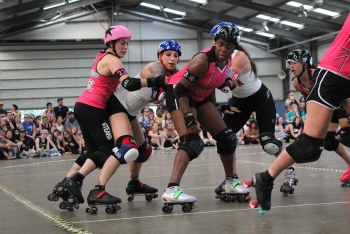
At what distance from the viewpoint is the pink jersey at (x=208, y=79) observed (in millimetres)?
4974

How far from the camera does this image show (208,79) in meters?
5.05

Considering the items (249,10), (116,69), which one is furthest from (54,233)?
(249,10)

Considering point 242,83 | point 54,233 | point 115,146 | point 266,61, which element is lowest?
point 54,233

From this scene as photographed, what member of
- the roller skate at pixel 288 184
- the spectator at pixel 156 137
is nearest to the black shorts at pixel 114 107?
the roller skate at pixel 288 184

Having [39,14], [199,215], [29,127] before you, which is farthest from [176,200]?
[39,14]

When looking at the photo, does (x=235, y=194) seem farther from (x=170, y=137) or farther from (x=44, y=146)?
(x=170, y=137)

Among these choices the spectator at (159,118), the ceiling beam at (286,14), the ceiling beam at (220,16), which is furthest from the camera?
the ceiling beam at (220,16)

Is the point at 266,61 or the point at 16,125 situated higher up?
the point at 266,61

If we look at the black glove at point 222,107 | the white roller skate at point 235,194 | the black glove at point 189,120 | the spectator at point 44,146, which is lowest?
the white roller skate at point 235,194

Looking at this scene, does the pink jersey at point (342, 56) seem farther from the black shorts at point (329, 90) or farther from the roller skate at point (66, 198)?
the roller skate at point (66, 198)

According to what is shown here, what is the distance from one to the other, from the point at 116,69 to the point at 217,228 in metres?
1.79

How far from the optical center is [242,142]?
Result: 62.6ft

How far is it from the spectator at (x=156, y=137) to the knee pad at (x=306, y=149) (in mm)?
14103

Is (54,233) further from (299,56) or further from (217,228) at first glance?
(299,56)
